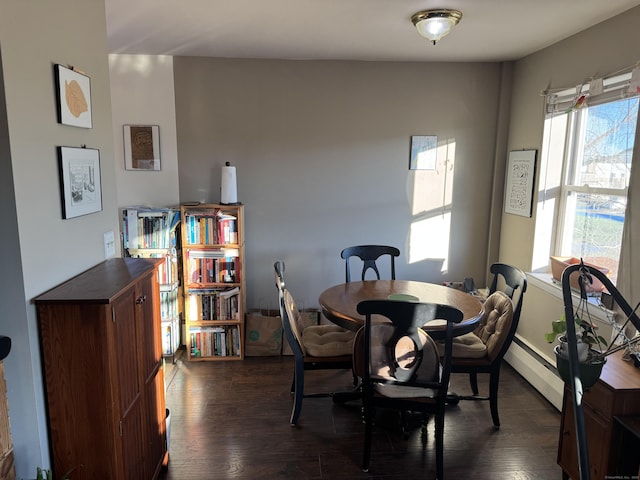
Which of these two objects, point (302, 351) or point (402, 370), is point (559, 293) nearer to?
point (402, 370)

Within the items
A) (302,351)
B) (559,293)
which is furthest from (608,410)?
(302,351)

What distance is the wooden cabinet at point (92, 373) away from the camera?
158cm

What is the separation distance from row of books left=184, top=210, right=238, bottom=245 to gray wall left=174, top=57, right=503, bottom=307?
0.32 meters

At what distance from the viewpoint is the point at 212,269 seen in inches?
142

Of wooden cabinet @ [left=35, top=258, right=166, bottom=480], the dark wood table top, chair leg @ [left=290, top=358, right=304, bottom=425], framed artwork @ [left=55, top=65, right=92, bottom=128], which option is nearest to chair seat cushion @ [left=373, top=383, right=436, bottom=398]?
the dark wood table top

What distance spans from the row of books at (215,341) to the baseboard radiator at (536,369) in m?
2.34

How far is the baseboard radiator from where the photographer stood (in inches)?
118

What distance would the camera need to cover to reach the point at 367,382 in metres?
2.30

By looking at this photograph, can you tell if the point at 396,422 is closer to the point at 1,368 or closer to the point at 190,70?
the point at 1,368

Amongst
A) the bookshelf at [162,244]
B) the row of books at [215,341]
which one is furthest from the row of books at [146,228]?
the row of books at [215,341]

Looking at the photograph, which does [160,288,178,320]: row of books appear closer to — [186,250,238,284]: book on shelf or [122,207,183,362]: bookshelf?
[122,207,183,362]: bookshelf

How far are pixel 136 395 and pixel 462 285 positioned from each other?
303 cm

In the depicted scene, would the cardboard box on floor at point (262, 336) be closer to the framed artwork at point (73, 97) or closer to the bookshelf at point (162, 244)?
the bookshelf at point (162, 244)

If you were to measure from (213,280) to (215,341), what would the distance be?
1.72 ft
